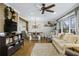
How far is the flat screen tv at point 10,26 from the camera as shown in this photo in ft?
13.3

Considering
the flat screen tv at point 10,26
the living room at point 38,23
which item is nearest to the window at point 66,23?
the living room at point 38,23

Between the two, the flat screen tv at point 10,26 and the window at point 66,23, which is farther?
the flat screen tv at point 10,26

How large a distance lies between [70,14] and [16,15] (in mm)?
1780

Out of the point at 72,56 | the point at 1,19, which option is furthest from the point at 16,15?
the point at 72,56

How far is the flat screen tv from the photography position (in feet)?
13.3

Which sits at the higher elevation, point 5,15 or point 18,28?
point 5,15

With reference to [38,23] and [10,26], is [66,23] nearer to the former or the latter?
[38,23]

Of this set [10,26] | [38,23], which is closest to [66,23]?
[38,23]

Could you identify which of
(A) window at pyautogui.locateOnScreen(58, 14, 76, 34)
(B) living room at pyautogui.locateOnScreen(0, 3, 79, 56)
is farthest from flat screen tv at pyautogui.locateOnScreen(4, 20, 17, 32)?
(A) window at pyautogui.locateOnScreen(58, 14, 76, 34)

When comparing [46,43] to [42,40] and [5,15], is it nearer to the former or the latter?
[42,40]

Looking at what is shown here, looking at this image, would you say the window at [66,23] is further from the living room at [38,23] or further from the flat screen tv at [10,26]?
the flat screen tv at [10,26]

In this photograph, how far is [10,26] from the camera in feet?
13.8

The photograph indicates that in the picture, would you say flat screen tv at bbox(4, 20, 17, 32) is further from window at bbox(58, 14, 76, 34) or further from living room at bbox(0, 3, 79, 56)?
window at bbox(58, 14, 76, 34)

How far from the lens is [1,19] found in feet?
12.4
